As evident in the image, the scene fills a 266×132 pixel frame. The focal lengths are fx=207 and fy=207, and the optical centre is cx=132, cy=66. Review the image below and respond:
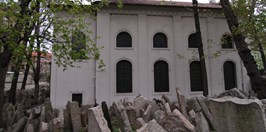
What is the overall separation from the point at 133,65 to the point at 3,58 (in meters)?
10.5

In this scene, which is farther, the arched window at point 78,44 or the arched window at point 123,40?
the arched window at point 123,40

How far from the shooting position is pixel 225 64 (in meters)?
18.4

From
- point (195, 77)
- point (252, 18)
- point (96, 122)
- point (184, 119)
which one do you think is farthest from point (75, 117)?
point (195, 77)

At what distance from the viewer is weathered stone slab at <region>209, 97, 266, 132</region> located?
10.7ft

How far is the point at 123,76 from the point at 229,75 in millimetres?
9511

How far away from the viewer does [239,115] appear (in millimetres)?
3494

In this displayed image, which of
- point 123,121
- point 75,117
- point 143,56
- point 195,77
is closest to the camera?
point 123,121

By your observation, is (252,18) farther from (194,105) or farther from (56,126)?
(56,126)

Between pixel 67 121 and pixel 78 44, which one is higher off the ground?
pixel 78 44

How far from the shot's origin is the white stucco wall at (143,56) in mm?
15938

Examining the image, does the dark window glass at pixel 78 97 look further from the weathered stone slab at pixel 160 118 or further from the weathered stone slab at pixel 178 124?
the weathered stone slab at pixel 178 124

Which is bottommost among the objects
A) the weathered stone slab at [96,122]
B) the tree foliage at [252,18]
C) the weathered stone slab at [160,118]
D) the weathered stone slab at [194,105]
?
the weathered stone slab at [160,118]

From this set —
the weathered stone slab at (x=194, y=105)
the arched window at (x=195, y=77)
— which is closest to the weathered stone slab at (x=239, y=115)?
the weathered stone slab at (x=194, y=105)

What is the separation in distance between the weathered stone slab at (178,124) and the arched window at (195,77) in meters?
13.4
